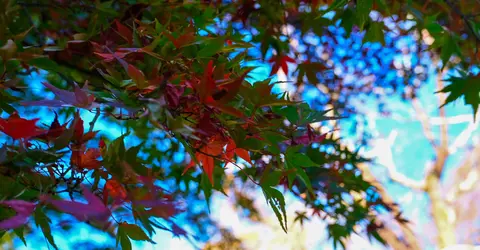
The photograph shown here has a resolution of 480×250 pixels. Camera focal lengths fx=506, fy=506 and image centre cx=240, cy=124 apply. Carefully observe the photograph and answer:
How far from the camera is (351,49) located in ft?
5.82

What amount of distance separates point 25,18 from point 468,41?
96 centimetres

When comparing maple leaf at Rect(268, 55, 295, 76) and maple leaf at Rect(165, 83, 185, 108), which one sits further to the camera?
maple leaf at Rect(268, 55, 295, 76)

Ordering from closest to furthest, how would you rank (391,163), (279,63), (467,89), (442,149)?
(467,89)
(279,63)
(391,163)
(442,149)

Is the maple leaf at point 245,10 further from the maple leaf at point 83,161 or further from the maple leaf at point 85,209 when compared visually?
the maple leaf at point 85,209

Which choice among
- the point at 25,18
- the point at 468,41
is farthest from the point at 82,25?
the point at 468,41

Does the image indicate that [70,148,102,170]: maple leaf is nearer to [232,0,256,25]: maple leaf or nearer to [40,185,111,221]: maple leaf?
[40,185,111,221]: maple leaf

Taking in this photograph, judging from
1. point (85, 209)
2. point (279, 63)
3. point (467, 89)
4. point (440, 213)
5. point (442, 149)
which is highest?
point (442, 149)

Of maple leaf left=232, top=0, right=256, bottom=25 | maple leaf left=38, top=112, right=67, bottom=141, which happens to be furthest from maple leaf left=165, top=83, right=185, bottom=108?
maple leaf left=232, top=0, right=256, bottom=25

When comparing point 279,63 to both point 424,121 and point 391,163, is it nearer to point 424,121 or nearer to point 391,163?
point 391,163

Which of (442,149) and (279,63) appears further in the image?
(442,149)

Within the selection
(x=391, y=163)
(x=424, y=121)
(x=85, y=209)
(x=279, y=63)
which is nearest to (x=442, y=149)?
(x=424, y=121)

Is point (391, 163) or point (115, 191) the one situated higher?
point (391, 163)

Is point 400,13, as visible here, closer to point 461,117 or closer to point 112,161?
point 112,161

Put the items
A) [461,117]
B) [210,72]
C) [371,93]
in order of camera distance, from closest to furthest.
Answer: [210,72]
[371,93]
[461,117]
